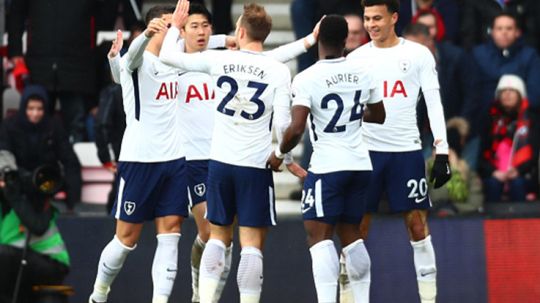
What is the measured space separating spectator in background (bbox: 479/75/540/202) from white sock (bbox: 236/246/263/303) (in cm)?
330

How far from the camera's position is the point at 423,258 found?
16.2 m

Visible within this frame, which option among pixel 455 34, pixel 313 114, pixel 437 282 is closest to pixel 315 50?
pixel 455 34

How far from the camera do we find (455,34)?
19.1 meters

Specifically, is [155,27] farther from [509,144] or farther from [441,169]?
[509,144]

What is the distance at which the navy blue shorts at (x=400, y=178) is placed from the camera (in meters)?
16.2

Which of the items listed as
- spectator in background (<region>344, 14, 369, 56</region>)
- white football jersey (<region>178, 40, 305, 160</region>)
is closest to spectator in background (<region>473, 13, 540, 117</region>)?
spectator in background (<region>344, 14, 369, 56</region>)

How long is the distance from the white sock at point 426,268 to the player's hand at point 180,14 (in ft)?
8.72

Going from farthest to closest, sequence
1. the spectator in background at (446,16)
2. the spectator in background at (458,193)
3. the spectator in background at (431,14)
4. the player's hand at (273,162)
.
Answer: the spectator in background at (446,16)
the spectator in background at (431,14)
the spectator in background at (458,193)
the player's hand at (273,162)

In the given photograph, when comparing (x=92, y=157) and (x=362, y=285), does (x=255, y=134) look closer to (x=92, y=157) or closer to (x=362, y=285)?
(x=362, y=285)

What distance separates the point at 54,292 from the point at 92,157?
253cm

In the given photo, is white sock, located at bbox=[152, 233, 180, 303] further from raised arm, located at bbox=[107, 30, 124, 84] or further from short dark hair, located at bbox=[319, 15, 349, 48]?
short dark hair, located at bbox=[319, 15, 349, 48]

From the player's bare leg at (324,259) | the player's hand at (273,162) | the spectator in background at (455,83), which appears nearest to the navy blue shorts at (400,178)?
the player's bare leg at (324,259)

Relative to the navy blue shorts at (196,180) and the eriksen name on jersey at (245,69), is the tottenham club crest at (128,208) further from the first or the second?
the eriksen name on jersey at (245,69)

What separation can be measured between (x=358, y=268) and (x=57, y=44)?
472 cm
